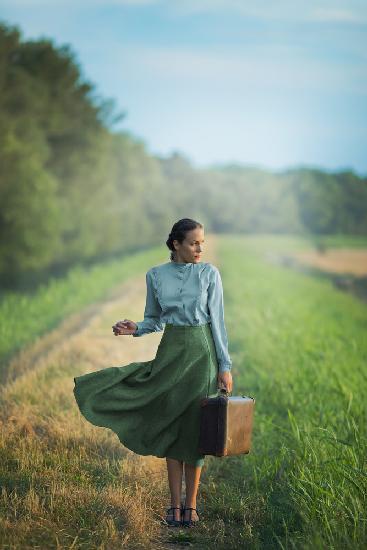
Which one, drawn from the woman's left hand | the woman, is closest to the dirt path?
the woman

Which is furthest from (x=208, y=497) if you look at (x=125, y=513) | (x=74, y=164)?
(x=74, y=164)

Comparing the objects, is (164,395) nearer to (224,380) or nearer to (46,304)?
(224,380)

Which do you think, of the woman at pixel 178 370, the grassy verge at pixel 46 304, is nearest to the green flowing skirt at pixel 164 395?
the woman at pixel 178 370

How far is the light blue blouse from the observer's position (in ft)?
16.4

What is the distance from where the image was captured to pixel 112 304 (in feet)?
58.0

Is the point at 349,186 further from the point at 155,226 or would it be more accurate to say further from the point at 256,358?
the point at 256,358

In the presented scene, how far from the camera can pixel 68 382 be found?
8500 millimetres

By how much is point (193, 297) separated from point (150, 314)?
0.33m

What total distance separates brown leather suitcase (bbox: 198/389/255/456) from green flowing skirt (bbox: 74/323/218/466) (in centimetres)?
12

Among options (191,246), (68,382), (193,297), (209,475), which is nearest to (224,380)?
(193,297)

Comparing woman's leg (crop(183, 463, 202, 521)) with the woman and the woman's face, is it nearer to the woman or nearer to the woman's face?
the woman

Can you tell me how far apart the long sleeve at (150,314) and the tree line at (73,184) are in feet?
61.7

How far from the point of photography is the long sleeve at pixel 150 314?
5133 millimetres

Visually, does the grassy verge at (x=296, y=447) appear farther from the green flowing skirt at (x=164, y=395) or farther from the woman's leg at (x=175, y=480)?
the green flowing skirt at (x=164, y=395)
